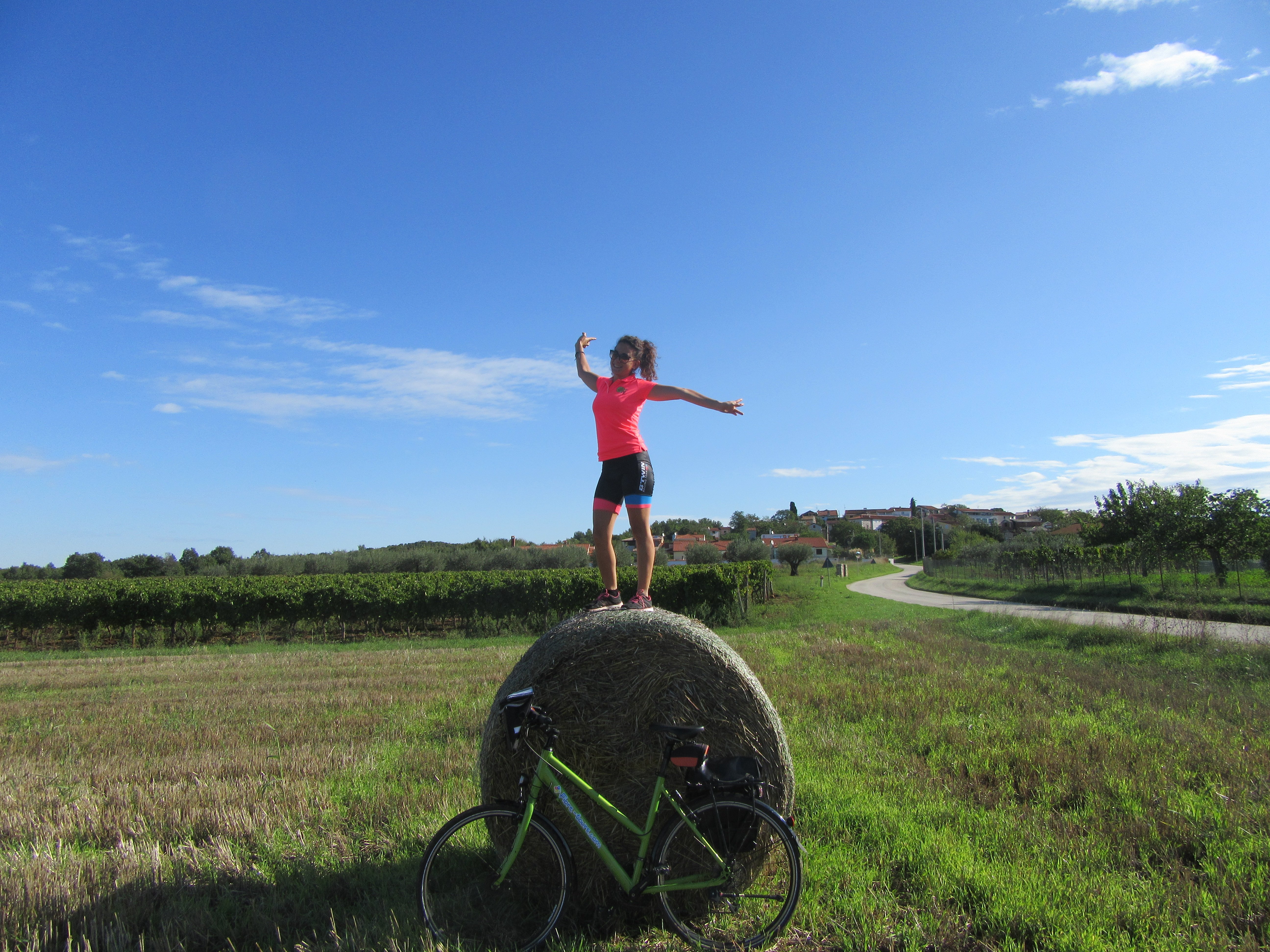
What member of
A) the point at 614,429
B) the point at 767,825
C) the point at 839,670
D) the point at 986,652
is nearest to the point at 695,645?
the point at 767,825

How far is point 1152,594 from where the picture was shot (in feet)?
90.4

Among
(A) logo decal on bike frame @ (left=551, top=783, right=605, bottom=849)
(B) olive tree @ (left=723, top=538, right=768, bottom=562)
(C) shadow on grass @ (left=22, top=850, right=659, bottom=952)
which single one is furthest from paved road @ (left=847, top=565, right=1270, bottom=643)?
(C) shadow on grass @ (left=22, top=850, right=659, bottom=952)

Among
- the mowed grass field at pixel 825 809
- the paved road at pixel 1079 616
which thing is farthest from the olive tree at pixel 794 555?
the mowed grass field at pixel 825 809

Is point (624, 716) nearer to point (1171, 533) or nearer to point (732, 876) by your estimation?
point (732, 876)

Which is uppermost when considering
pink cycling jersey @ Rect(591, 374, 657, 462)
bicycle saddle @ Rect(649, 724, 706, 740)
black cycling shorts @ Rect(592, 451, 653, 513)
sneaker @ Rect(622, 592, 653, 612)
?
pink cycling jersey @ Rect(591, 374, 657, 462)

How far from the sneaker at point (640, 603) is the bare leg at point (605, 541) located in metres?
0.15

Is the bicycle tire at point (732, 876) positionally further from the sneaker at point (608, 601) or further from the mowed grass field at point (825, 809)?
the sneaker at point (608, 601)

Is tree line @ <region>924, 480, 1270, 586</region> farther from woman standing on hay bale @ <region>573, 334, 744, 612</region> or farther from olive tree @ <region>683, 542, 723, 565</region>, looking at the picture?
woman standing on hay bale @ <region>573, 334, 744, 612</region>

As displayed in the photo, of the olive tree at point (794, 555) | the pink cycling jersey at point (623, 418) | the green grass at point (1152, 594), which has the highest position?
the pink cycling jersey at point (623, 418)

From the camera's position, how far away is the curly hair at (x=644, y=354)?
207 inches

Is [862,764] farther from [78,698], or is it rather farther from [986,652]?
[78,698]

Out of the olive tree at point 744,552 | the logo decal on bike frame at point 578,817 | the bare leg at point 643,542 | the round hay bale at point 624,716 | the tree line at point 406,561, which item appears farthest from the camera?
the olive tree at point 744,552

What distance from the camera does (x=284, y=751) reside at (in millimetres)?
7125

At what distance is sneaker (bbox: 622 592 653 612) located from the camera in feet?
15.7
